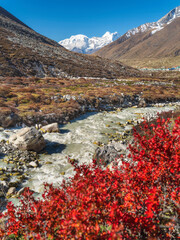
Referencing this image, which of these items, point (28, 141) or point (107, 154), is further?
point (28, 141)

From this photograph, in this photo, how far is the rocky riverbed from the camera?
35.7ft

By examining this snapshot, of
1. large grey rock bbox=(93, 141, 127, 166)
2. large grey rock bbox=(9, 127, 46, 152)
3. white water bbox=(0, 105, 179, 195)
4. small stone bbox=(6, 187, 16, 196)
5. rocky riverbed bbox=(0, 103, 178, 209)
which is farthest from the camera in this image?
large grey rock bbox=(9, 127, 46, 152)

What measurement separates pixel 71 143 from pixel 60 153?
2157mm

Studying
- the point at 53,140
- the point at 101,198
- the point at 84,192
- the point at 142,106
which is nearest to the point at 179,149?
the point at 101,198

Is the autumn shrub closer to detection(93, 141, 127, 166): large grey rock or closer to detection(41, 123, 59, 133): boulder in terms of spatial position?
detection(93, 141, 127, 166): large grey rock

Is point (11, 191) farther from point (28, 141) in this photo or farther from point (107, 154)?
point (107, 154)

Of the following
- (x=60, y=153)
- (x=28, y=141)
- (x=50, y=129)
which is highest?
(x=28, y=141)

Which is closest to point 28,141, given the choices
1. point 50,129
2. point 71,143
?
point 71,143

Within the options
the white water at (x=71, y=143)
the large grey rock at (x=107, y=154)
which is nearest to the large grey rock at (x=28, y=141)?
the white water at (x=71, y=143)

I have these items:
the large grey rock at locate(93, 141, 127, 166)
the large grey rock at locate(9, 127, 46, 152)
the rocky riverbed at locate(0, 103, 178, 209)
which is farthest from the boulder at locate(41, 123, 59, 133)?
the large grey rock at locate(93, 141, 127, 166)

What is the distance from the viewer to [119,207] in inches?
183

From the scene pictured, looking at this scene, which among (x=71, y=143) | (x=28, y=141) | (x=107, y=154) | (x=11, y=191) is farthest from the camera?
(x=71, y=143)

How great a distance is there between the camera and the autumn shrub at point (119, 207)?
4125 millimetres

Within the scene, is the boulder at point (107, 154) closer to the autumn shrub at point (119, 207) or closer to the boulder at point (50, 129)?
the autumn shrub at point (119, 207)
